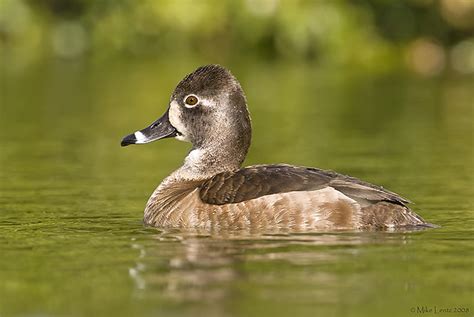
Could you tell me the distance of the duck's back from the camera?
9.01 m

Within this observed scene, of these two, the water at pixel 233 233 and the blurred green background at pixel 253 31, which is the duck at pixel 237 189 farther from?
the blurred green background at pixel 253 31

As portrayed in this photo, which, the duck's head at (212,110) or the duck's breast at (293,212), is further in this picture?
the duck's head at (212,110)

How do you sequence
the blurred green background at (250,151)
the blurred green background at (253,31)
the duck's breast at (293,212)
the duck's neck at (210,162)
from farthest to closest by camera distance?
the blurred green background at (253,31)
the duck's neck at (210,162)
the duck's breast at (293,212)
the blurred green background at (250,151)

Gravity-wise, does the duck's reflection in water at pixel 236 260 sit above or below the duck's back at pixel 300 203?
below

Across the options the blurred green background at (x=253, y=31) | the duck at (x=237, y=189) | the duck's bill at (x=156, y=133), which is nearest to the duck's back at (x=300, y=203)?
the duck at (x=237, y=189)

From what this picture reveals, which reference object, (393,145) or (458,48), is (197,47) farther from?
(393,145)

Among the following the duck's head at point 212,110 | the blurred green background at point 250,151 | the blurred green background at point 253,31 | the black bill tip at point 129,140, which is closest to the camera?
the blurred green background at point 250,151

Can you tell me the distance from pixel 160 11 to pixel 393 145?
1821 centimetres

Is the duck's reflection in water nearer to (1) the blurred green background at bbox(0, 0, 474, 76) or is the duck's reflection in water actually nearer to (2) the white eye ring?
(2) the white eye ring

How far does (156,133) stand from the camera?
1037 centimetres

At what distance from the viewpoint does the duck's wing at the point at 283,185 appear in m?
9.03

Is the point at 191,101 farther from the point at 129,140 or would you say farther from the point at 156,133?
the point at 129,140

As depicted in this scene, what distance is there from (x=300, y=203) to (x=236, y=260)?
1.18m

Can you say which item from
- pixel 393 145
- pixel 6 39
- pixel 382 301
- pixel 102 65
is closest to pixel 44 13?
pixel 6 39
